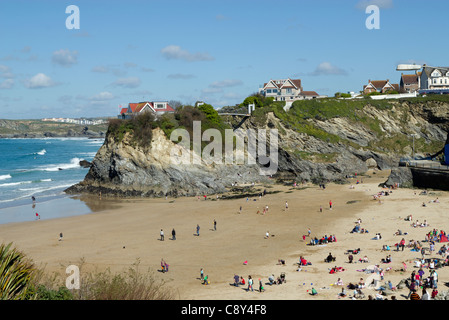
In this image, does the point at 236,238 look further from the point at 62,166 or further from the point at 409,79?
the point at 409,79

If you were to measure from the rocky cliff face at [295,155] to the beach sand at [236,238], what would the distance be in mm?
5488

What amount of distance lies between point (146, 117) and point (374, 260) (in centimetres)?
4397

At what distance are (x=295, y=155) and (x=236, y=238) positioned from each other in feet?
110

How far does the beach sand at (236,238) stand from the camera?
25.4 metres

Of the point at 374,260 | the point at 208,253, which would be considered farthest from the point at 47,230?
the point at 374,260

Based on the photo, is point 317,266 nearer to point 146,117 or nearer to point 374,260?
point 374,260

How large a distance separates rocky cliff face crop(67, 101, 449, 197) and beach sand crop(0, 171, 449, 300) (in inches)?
216

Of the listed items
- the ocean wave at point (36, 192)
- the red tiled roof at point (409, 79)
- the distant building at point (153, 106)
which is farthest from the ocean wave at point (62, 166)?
the red tiled roof at point (409, 79)

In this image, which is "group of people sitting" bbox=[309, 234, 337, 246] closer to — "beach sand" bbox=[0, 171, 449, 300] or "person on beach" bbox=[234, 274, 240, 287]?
"beach sand" bbox=[0, 171, 449, 300]

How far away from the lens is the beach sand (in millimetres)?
25375

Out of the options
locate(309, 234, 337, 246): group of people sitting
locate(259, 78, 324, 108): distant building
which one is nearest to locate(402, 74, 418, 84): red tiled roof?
locate(259, 78, 324, 108): distant building

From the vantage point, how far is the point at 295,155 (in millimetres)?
67000

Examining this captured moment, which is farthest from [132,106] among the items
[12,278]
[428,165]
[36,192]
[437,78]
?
[12,278]

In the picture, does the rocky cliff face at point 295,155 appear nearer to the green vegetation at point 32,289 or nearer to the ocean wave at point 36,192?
the ocean wave at point 36,192
